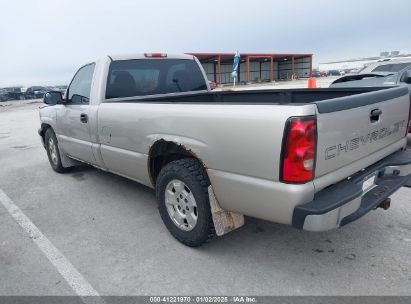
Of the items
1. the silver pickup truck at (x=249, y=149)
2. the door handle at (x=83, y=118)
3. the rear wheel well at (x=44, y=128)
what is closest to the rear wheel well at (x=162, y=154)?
the silver pickup truck at (x=249, y=149)

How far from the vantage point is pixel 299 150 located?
2.19 meters

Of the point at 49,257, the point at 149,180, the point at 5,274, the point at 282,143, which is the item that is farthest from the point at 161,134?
the point at 5,274

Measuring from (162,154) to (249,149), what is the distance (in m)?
1.18

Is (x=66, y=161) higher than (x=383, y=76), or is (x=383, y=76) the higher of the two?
(x=383, y=76)

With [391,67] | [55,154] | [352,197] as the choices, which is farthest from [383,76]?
[55,154]

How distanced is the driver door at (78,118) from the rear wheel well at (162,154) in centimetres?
129

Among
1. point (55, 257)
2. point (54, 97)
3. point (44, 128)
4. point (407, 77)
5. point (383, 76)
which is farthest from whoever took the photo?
point (383, 76)

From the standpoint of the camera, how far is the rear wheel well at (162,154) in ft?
10.1

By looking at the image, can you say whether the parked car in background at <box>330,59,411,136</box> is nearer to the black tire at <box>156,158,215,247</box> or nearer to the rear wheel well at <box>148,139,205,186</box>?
the rear wheel well at <box>148,139,205,186</box>

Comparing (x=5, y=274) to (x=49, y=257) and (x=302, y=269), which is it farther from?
(x=302, y=269)

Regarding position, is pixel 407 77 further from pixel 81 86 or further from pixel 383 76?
pixel 81 86

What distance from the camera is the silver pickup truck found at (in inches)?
88.0

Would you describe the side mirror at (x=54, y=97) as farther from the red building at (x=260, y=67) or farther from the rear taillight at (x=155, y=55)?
the red building at (x=260, y=67)

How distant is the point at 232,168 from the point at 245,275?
3.02 feet
